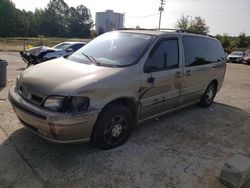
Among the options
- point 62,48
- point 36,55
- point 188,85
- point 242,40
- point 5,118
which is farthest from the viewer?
point 242,40

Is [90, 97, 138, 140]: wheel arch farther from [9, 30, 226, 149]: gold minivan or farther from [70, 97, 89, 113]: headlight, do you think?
[70, 97, 89, 113]: headlight

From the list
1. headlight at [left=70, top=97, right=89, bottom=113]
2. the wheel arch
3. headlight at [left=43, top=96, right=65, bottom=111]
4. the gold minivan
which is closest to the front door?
the gold minivan

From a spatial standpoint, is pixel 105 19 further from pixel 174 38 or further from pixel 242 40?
pixel 174 38

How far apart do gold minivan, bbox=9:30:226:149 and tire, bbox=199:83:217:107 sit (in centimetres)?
86

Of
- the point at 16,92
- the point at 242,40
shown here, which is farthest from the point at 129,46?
the point at 242,40

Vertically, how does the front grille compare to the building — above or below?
below

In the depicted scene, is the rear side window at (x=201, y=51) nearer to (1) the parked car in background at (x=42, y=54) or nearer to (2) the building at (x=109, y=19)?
(1) the parked car in background at (x=42, y=54)

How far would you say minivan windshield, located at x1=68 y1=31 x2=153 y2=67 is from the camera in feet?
12.9

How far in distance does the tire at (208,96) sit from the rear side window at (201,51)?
0.66 meters

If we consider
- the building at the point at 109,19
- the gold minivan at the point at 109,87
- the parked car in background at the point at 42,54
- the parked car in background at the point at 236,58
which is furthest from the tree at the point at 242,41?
the gold minivan at the point at 109,87

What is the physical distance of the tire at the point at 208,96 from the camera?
20.1 ft

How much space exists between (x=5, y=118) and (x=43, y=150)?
1518 millimetres

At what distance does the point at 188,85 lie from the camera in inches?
200

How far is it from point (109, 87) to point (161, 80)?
3.84 feet
